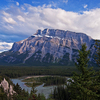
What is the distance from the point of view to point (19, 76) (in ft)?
477

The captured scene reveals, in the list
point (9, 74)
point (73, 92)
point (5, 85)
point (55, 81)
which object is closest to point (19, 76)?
point (9, 74)

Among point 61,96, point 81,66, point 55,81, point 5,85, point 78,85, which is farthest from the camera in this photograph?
point 55,81

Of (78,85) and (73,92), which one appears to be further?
(73,92)

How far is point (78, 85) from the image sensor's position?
2331 centimetres

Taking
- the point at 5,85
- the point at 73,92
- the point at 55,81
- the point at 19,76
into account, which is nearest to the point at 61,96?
the point at 5,85

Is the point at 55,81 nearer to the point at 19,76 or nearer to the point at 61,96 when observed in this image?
the point at 61,96

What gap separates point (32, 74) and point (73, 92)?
5541 inches

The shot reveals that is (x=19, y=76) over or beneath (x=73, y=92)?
beneath

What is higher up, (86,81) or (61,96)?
(86,81)

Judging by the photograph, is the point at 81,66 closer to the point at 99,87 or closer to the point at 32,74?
the point at 99,87

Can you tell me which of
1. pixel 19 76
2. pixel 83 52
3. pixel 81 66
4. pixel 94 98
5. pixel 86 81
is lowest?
pixel 19 76

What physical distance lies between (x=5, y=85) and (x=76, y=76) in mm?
40462

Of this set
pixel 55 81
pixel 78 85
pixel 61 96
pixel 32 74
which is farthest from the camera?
pixel 32 74

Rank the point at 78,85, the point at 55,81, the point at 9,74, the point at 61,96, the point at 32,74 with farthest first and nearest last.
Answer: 1. the point at 32,74
2. the point at 9,74
3. the point at 55,81
4. the point at 61,96
5. the point at 78,85
